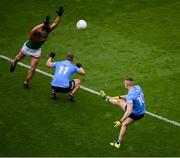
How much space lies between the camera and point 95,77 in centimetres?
1694

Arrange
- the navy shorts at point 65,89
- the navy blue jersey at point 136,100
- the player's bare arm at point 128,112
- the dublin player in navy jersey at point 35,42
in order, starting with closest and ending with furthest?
the player's bare arm at point 128,112 → the navy blue jersey at point 136,100 → the navy shorts at point 65,89 → the dublin player in navy jersey at point 35,42

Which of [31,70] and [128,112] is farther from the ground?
[128,112]

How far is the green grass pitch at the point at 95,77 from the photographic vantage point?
13.1 m

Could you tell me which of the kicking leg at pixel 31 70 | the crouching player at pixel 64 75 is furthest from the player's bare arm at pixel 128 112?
the kicking leg at pixel 31 70

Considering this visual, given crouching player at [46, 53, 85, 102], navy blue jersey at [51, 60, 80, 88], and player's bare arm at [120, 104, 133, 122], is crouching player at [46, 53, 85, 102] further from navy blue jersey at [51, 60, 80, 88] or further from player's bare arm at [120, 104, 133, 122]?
player's bare arm at [120, 104, 133, 122]

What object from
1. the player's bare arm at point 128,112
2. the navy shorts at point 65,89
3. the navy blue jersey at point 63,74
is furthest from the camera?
the navy shorts at point 65,89

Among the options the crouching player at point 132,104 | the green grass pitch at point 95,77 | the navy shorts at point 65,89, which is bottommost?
the green grass pitch at point 95,77

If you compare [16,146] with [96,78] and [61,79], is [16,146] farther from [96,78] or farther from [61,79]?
[96,78]

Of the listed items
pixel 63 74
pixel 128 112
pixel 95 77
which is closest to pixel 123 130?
pixel 128 112

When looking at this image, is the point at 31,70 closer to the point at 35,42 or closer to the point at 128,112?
the point at 35,42

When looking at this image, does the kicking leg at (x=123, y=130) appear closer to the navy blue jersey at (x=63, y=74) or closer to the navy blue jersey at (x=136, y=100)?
the navy blue jersey at (x=136, y=100)

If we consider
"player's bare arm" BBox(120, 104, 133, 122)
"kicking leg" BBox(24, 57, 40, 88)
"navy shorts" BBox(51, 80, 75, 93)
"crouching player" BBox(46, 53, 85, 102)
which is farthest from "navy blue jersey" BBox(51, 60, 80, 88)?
"player's bare arm" BBox(120, 104, 133, 122)

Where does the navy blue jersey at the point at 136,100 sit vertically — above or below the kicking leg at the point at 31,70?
Answer: above

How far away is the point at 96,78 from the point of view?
16875 millimetres
